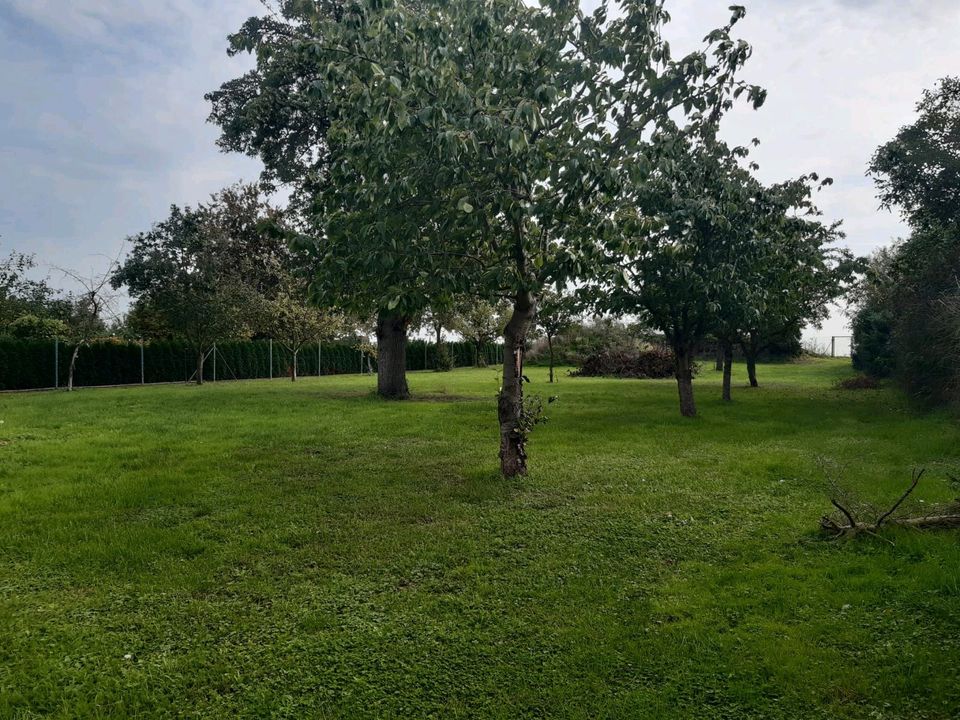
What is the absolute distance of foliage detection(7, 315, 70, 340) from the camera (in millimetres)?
22781

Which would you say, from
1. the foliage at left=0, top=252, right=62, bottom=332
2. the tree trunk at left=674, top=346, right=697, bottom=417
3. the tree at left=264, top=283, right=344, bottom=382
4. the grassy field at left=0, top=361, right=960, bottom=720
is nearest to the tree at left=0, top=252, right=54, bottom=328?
the foliage at left=0, top=252, right=62, bottom=332

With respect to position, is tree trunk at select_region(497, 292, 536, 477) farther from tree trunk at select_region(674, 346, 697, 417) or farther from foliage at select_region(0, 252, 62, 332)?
foliage at select_region(0, 252, 62, 332)

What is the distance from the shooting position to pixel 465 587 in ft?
14.4

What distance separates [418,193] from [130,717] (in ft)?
16.1

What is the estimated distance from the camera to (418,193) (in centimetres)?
632

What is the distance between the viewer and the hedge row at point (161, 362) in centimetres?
2117

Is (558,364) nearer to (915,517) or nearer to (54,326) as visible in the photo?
(54,326)

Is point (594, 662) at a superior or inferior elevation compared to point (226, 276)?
inferior

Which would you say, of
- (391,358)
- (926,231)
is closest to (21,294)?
(391,358)

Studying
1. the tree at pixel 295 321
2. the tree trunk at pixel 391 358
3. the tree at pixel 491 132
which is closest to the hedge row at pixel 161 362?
the tree at pixel 295 321

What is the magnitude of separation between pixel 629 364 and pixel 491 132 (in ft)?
87.4

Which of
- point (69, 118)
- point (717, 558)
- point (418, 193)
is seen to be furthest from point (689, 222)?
point (69, 118)

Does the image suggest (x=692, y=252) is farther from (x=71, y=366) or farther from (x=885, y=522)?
(x=71, y=366)

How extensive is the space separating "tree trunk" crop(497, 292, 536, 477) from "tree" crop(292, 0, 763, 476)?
0.08 ft
